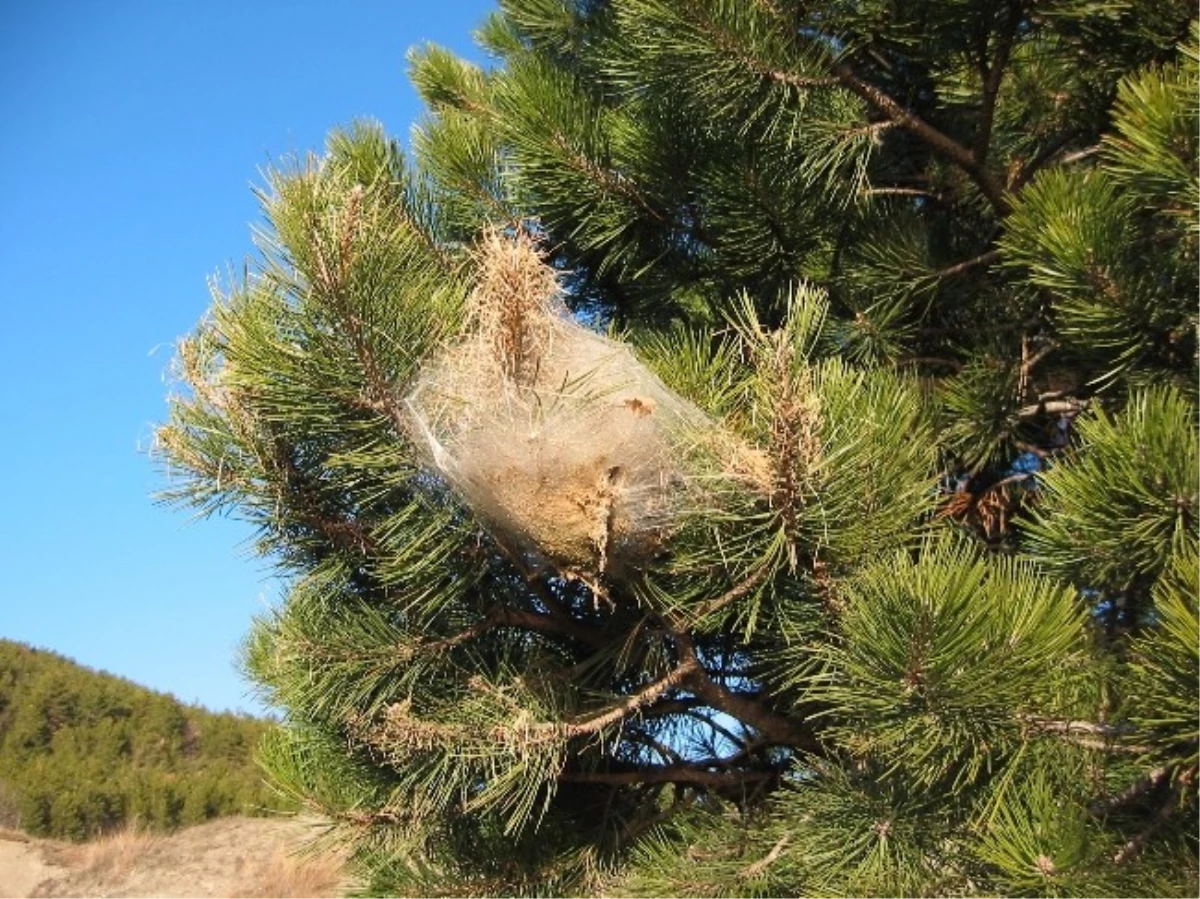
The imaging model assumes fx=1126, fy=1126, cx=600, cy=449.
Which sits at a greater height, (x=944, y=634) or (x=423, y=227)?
(x=423, y=227)

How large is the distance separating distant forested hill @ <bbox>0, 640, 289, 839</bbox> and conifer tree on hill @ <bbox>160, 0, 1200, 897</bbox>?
10632 mm

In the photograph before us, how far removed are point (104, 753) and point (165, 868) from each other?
778cm

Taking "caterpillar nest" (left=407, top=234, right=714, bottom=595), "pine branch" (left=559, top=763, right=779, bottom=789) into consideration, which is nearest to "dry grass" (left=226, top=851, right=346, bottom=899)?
"pine branch" (left=559, top=763, right=779, bottom=789)

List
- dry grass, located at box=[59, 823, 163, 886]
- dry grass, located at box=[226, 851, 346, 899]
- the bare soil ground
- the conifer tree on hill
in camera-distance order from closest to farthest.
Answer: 1. the conifer tree on hill
2. dry grass, located at box=[226, 851, 346, 899]
3. the bare soil ground
4. dry grass, located at box=[59, 823, 163, 886]

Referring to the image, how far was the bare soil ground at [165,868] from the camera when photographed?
354 inches

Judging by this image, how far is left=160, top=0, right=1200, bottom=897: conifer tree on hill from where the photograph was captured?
1833 mm

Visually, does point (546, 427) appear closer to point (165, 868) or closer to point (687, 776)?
point (687, 776)

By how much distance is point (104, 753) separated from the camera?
1698 cm

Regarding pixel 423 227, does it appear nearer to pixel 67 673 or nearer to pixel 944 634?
pixel 944 634

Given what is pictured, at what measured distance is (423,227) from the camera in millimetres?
2764

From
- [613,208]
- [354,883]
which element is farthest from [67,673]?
Answer: [613,208]

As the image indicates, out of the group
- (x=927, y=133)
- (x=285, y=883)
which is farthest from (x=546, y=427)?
(x=285, y=883)

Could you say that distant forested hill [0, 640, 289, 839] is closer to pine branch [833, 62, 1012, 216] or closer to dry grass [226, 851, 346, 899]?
dry grass [226, 851, 346, 899]

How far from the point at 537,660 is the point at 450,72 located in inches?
86.5
